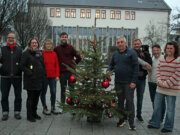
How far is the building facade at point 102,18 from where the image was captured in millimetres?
51906

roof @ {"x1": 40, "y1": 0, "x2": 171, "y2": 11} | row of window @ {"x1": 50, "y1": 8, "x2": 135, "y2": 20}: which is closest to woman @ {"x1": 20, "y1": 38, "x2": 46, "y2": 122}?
row of window @ {"x1": 50, "y1": 8, "x2": 135, "y2": 20}

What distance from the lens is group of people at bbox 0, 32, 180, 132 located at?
15.9ft

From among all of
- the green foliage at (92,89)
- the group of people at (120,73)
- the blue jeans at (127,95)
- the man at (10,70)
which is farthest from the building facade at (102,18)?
the blue jeans at (127,95)

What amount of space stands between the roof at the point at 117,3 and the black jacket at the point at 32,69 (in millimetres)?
50143

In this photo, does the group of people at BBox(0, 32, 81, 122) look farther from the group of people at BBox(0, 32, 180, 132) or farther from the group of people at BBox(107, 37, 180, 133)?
the group of people at BBox(107, 37, 180, 133)

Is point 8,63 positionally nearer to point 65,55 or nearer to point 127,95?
point 65,55

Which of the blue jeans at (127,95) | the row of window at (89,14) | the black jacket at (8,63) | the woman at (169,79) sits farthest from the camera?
the row of window at (89,14)

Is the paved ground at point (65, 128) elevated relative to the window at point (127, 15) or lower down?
lower down

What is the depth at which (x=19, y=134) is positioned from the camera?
4535 mm

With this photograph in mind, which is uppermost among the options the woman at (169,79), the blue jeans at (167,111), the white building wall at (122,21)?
the white building wall at (122,21)

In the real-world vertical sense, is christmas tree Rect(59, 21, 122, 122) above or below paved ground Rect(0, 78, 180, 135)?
above

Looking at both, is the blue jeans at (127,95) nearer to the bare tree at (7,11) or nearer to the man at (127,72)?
the man at (127,72)

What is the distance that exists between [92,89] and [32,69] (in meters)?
1.66

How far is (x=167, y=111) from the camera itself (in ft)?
16.0
